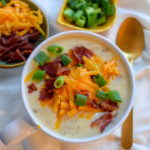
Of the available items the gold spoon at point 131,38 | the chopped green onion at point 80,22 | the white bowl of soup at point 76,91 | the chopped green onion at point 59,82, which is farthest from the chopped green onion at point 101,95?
the chopped green onion at point 80,22

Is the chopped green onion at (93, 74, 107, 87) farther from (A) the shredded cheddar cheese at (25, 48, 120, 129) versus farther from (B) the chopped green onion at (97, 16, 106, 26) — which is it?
(B) the chopped green onion at (97, 16, 106, 26)

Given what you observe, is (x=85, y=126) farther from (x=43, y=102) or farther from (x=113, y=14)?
(x=113, y=14)

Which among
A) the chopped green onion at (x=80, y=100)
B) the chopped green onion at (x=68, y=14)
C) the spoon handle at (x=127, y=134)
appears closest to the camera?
the chopped green onion at (x=80, y=100)

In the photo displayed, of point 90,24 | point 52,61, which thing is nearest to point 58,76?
point 52,61

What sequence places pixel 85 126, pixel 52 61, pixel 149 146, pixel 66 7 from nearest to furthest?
pixel 85 126, pixel 52 61, pixel 149 146, pixel 66 7

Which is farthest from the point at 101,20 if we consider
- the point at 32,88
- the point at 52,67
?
the point at 32,88

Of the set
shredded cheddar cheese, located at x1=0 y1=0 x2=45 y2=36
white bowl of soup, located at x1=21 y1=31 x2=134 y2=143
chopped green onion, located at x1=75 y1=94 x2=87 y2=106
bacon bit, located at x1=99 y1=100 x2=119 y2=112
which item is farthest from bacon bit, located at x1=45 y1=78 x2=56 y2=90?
shredded cheddar cheese, located at x1=0 y1=0 x2=45 y2=36

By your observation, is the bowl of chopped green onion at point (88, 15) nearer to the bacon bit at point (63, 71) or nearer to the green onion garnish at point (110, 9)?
the green onion garnish at point (110, 9)
